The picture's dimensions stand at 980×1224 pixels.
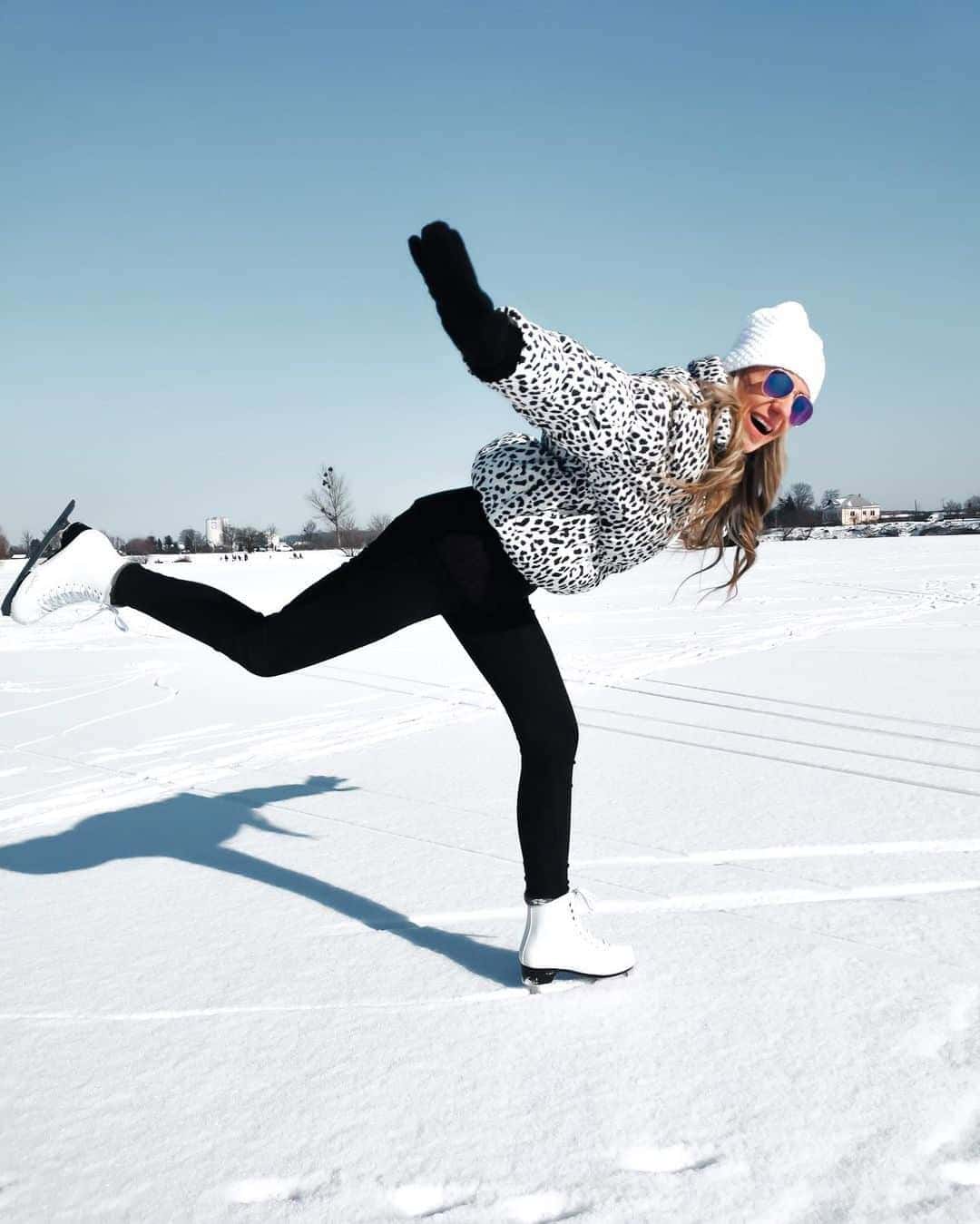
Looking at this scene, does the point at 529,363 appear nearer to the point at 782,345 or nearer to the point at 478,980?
the point at 782,345

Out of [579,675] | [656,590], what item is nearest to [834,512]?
[656,590]

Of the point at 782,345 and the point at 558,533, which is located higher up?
the point at 782,345

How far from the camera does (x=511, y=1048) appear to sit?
180cm

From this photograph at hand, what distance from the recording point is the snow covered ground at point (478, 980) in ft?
4.71

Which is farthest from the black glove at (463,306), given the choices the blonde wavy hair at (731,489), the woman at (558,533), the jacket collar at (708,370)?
the jacket collar at (708,370)

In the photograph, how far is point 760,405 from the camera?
6.56 feet

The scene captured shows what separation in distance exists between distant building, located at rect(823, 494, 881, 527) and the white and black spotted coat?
11742 cm

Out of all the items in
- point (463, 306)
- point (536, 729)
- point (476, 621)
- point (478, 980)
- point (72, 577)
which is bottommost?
point (478, 980)

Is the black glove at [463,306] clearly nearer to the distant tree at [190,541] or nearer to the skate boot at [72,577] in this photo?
the skate boot at [72,577]

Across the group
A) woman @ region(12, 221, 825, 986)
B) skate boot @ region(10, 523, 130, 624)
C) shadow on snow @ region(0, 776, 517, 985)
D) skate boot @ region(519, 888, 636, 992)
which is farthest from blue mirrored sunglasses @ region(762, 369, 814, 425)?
skate boot @ region(10, 523, 130, 624)

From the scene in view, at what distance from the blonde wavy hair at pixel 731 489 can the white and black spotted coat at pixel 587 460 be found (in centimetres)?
2

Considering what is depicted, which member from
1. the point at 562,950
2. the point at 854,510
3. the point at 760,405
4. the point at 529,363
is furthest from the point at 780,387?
the point at 854,510

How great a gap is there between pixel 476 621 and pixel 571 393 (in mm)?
581

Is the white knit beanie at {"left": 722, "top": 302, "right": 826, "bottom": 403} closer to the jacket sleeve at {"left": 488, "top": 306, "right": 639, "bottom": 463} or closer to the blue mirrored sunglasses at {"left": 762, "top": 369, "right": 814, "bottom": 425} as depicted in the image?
the blue mirrored sunglasses at {"left": 762, "top": 369, "right": 814, "bottom": 425}
